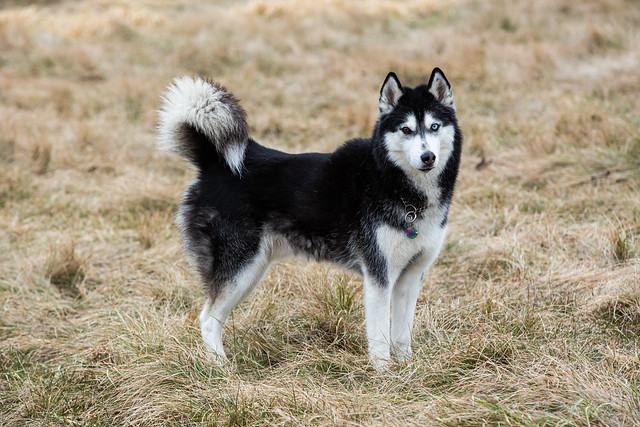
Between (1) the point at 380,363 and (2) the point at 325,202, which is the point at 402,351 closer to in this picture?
(1) the point at 380,363

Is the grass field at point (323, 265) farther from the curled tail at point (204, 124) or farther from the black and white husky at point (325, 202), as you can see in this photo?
the curled tail at point (204, 124)

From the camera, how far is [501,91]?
8742 millimetres

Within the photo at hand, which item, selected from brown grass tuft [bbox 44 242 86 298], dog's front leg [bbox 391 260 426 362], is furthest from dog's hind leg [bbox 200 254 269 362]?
brown grass tuft [bbox 44 242 86 298]

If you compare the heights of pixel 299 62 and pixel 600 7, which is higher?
pixel 600 7

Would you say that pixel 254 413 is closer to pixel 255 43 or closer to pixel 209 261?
pixel 209 261

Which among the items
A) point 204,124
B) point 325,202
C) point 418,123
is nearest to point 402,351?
point 325,202

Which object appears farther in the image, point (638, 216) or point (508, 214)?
point (508, 214)

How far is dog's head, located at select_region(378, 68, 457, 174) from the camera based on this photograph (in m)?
3.18

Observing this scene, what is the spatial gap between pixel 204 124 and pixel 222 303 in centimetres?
102

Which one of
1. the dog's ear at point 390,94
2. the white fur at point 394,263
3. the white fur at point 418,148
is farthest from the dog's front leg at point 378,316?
the dog's ear at point 390,94

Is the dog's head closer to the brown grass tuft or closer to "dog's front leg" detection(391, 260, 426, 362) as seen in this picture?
"dog's front leg" detection(391, 260, 426, 362)

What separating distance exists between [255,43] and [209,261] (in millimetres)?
8515

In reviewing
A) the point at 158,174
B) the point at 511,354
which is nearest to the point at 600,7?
the point at 158,174

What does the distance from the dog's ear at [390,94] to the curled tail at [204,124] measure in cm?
81
